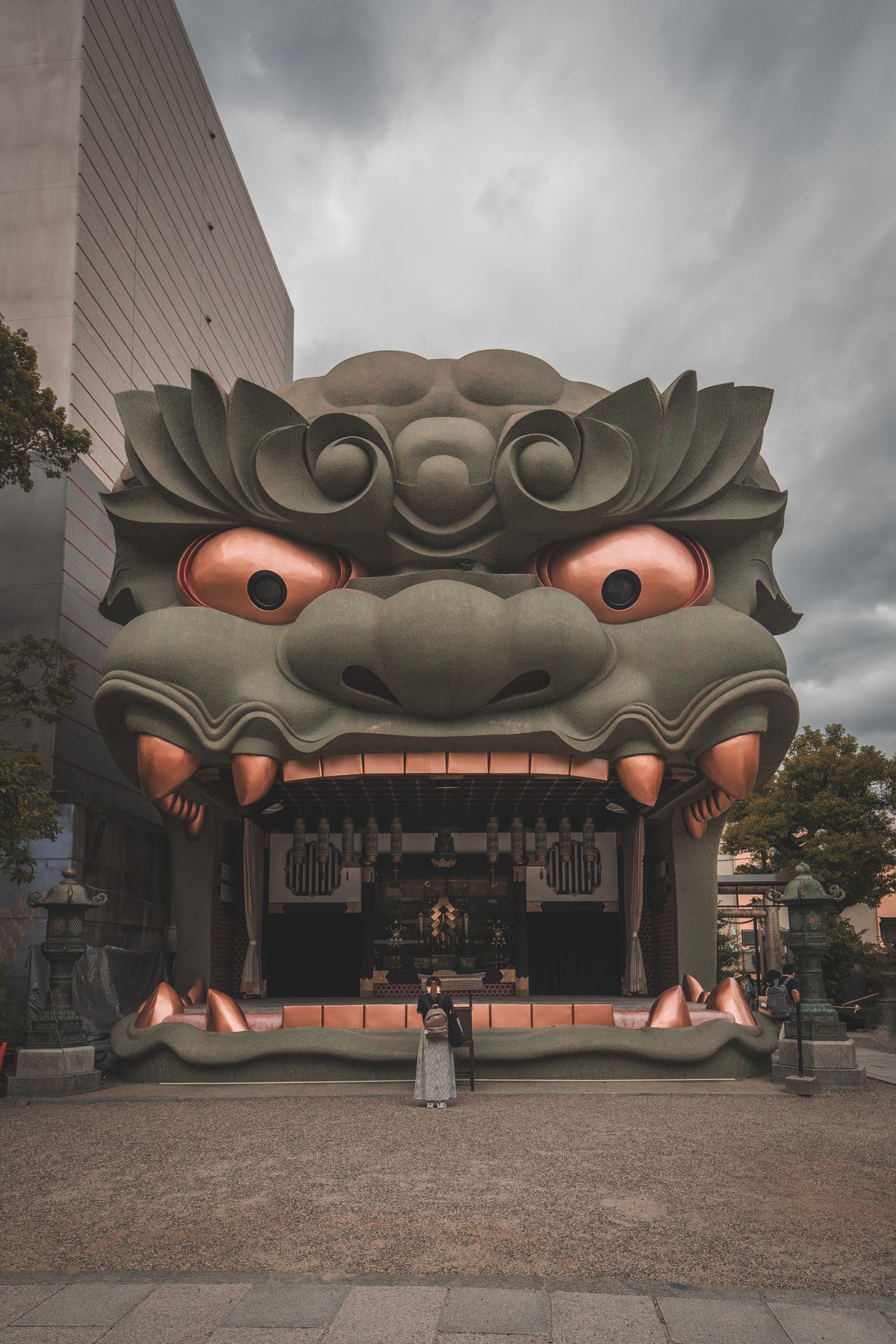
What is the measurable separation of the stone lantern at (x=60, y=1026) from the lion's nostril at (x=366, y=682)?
436cm

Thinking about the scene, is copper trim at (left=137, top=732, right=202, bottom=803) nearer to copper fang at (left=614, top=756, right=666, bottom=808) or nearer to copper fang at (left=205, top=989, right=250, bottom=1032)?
copper fang at (left=205, top=989, right=250, bottom=1032)

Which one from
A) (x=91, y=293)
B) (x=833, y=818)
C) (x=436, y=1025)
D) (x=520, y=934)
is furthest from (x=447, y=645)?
(x=833, y=818)

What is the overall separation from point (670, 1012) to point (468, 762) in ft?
13.5

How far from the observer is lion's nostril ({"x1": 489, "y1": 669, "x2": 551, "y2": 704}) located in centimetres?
1373

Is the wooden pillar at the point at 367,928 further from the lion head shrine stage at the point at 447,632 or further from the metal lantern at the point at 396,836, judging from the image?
the lion head shrine stage at the point at 447,632

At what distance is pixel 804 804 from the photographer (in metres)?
33.7

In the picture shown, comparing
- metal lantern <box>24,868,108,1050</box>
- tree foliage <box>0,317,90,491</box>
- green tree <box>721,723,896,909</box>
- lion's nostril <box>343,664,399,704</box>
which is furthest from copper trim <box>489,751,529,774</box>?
green tree <box>721,723,896,909</box>

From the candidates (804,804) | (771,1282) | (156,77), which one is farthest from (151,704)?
(804,804)

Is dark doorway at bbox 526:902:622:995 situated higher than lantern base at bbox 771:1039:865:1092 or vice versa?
dark doorway at bbox 526:902:622:995

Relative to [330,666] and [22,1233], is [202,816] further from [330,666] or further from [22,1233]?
[22,1233]

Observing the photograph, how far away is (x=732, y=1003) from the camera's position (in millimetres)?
13836

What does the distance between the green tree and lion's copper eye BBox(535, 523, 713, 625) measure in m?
18.9

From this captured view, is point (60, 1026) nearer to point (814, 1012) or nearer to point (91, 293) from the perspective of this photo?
point (814, 1012)

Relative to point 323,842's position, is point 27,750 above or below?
above
